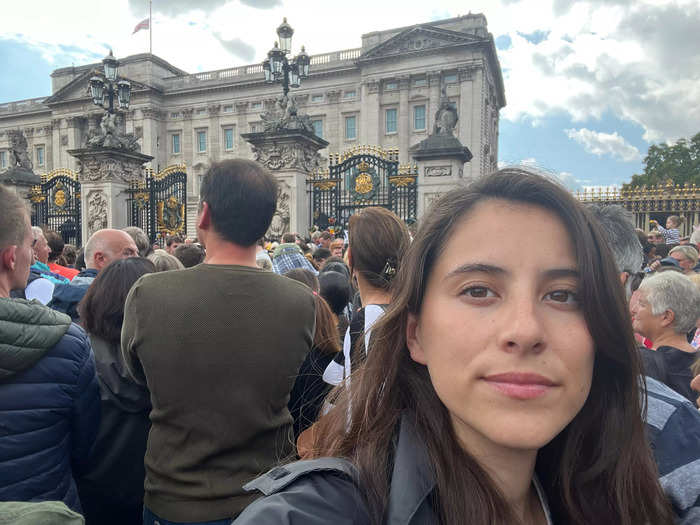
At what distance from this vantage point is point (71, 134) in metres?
50.8

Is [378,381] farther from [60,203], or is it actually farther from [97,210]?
[60,203]

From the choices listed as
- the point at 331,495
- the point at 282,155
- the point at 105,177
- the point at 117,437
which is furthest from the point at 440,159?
the point at 331,495

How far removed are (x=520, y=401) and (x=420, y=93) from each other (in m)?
42.2

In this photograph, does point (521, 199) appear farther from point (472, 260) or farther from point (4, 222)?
point (4, 222)

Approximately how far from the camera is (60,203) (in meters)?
16.9

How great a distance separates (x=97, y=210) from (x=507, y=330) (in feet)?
53.6

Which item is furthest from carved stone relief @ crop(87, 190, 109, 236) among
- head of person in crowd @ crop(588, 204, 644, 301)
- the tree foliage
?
the tree foliage

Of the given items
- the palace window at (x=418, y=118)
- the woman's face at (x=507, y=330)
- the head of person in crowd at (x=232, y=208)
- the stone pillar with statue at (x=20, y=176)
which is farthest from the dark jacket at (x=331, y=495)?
the palace window at (x=418, y=118)

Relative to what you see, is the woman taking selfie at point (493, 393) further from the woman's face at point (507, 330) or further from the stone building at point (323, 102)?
the stone building at point (323, 102)

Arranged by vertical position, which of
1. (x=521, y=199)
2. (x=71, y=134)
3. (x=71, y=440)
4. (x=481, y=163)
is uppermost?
(x=71, y=134)

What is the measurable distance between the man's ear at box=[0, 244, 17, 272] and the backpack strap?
198cm

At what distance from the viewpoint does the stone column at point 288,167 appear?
12.4 m

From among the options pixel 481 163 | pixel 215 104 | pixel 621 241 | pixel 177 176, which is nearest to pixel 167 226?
pixel 177 176

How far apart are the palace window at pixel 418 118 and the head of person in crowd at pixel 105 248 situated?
130 feet
